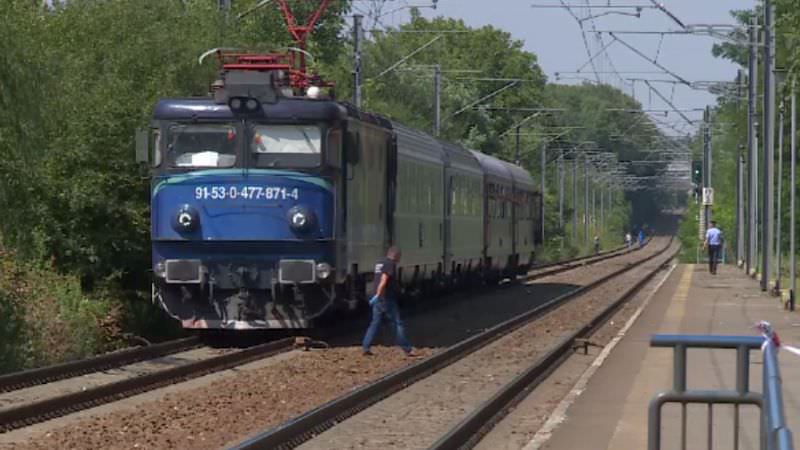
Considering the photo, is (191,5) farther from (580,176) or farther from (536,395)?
(580,176)

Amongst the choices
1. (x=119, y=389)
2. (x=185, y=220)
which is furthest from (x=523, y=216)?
(x=119, y=389)

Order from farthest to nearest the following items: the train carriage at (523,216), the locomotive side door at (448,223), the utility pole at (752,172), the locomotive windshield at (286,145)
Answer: the utility pole at (752,172), the train carriage at (523,216), the locomotive side door at (448,223), the locomotive windshield at (286,145)

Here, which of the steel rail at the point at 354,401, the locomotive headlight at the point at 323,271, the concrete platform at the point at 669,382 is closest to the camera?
the steel rail at the point at 354,401

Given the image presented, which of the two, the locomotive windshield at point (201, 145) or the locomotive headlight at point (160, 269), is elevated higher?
the locomotive windshield at point (201, 145)

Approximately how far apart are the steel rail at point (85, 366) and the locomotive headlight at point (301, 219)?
2.38 meters

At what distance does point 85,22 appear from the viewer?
29562 mm

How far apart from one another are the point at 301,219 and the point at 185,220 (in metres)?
1.57

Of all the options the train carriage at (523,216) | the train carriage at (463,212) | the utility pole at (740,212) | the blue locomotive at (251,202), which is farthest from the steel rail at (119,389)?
the utility pole at (740,212)

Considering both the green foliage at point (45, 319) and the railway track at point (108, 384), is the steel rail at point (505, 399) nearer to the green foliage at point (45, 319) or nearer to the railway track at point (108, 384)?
the railway track at point (108, 384)

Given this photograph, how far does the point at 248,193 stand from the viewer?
2416cm

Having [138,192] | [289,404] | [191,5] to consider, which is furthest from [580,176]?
[289,404]

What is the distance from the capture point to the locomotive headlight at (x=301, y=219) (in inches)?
946

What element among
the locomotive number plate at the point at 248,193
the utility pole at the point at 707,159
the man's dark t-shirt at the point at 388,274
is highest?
the utility pole at the point at 707,159

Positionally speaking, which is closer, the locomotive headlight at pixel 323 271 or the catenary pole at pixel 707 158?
the locomotive headlight at pixel 323 271
